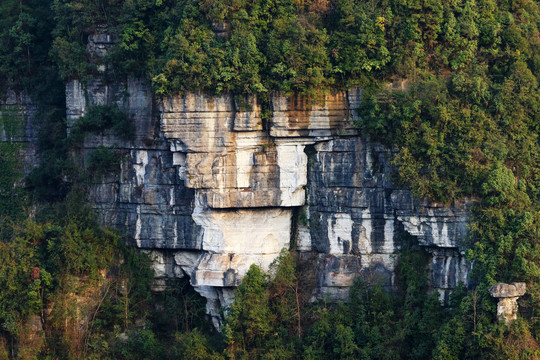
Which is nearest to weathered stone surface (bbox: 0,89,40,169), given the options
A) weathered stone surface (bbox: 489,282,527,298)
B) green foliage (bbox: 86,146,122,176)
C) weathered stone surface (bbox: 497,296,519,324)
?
green foliage (bbox: 86,146,122,176)

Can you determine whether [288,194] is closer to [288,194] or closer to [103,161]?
[288,194]

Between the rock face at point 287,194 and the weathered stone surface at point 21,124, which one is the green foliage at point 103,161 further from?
the weathered stone surface at point 21,124

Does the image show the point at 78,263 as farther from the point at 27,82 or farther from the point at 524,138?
the point at 524,138

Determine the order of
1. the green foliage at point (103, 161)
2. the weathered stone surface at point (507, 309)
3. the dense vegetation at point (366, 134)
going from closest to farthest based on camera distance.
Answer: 1. the weathered stone surface at point (507, 309)
2. the dense vegetation at point (366, 134)
3. the green foliage at point (103, 161)

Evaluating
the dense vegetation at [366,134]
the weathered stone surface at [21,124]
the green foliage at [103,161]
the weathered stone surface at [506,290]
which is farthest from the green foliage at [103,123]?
the weathered stone surface at [506,290]

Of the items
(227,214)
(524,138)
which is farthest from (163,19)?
(524,138)

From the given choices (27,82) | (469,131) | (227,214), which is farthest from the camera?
(27,82)

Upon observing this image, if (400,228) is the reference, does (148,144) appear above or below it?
above

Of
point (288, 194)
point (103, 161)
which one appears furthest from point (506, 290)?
point (103, 161)
